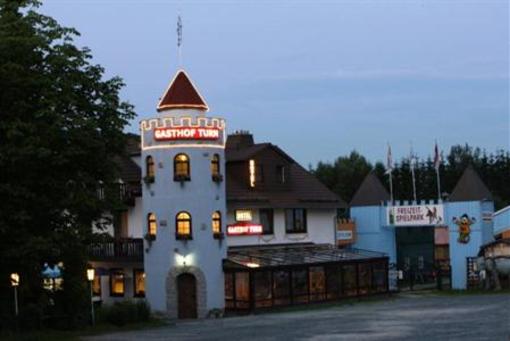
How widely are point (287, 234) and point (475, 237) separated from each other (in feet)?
36.6

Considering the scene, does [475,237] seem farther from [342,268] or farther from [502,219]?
[342,268]

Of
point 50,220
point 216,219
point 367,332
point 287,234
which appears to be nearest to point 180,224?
point 216,219

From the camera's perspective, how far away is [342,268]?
48438mm

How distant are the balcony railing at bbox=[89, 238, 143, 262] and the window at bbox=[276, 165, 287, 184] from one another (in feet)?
28.5

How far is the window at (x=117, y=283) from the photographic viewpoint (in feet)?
160

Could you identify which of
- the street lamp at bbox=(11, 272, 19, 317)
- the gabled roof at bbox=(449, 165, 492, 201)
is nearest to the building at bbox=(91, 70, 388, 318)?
the street lamp at bbox=(11, 272, 19, 317)

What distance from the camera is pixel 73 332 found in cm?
3609

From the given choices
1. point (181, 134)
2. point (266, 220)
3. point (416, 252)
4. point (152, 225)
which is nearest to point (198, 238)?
point (152, 225)

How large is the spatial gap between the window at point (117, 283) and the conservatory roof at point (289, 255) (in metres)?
6.36

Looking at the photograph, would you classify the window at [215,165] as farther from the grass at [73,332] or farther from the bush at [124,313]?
the grass at [73,332]

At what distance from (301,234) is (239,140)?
254 inches

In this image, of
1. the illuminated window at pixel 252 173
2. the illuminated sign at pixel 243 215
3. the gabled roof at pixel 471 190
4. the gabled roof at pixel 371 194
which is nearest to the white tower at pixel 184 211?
the illuminated sign at pixel 243 215

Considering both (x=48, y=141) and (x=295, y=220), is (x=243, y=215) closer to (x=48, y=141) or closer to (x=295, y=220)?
(x=295, y=220)

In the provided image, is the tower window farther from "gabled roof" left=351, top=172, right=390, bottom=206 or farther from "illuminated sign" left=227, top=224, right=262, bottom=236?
"gabled roof" left=351, top=172, right=390, bottom=206
